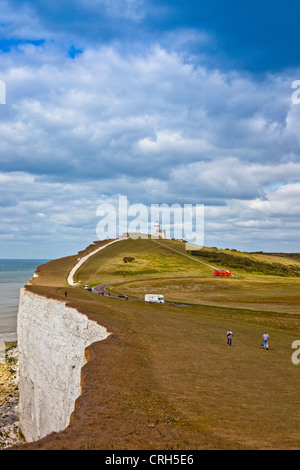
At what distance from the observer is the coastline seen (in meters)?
42.4

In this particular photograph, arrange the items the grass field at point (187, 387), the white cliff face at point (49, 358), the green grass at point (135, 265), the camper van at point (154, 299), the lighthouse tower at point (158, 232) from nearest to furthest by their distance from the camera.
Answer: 1. the grass field at point (187, 387)
2. the white cliff face at point (49, 358)
3. the camper van at point (154, 299)
4. the green grass at point (135, 265)
5. the lighthouse tower at point (158, 232)

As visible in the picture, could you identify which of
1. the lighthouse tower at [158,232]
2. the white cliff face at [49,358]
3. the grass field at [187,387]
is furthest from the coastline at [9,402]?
the lighthouse tower at [158,232]

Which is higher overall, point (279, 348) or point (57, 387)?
point (279, 348)

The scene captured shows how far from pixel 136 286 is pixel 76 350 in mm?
52318

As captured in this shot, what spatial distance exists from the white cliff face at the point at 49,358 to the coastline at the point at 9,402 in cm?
159

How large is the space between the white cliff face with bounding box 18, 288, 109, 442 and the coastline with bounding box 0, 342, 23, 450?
1.59 metres

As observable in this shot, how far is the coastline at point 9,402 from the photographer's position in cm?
4241

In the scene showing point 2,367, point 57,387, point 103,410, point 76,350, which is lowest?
point 2,367

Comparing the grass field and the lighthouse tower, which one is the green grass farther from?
the grass field

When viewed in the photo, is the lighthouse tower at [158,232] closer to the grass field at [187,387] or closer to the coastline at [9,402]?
the coastline at [9,402]

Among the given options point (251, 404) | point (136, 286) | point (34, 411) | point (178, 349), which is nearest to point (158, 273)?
point (136, 286)

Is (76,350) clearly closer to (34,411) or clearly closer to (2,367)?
(34,411)

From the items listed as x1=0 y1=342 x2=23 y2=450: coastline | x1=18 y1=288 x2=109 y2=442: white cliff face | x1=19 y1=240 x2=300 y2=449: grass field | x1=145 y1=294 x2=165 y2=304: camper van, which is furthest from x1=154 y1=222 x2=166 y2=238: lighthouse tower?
x1=19 y1=240 x2=300 y2=449: grass field

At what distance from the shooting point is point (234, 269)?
404 feet
